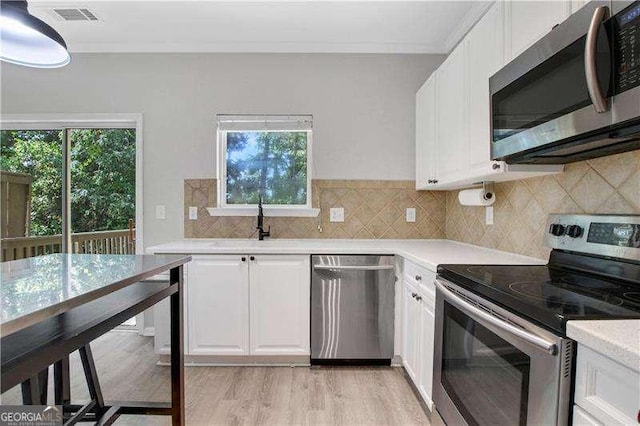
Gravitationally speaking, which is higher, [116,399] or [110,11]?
[110,11]

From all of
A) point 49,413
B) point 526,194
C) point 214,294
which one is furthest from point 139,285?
point 526,194

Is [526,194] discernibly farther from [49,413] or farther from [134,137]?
[134,137]

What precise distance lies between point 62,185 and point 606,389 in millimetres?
4027

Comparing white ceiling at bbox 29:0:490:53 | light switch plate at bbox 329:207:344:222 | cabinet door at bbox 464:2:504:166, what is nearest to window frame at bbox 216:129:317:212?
light switch plate at bbox 329:207:344:222

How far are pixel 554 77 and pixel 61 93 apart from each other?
3.76 metres

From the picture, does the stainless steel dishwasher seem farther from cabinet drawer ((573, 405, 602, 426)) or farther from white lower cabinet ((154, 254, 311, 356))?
cabinet drawer ((573, 405, 602, 426))

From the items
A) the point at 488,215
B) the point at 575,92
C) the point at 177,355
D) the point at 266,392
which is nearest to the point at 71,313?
the point at 177,355

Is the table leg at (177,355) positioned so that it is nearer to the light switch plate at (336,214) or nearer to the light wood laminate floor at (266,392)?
the light wood laminate floor at (266,392)

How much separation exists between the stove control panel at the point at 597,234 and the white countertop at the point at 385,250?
220 millimetres

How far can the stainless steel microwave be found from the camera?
885 mm

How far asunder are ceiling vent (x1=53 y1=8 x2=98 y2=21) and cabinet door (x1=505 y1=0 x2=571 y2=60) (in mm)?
2872

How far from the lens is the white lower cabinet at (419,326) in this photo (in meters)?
1.74

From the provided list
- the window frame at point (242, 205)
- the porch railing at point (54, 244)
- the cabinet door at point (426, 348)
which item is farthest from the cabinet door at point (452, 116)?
the porch railing at point (54, 244)

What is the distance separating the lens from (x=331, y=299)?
2.35 m
